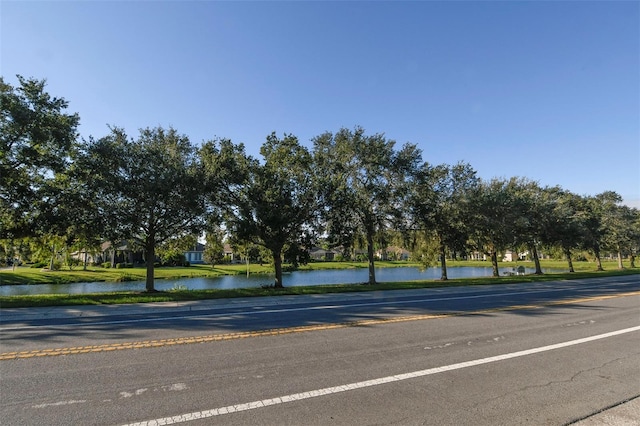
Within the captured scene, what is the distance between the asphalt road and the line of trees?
9.31 meters

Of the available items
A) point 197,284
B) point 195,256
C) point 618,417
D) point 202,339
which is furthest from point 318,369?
point 195,256

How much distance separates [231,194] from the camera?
21344 millimetres

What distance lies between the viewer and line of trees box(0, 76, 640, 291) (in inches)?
685

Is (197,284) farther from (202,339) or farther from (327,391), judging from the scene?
(327,391)

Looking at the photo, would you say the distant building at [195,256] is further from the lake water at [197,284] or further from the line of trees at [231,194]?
the line of trees at [231,194]

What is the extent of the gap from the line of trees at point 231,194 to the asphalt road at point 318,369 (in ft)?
30.5

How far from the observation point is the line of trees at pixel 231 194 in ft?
57.1

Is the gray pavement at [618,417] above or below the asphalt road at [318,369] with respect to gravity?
below

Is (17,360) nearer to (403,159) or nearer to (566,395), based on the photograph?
(566,395)

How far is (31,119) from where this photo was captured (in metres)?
16.2

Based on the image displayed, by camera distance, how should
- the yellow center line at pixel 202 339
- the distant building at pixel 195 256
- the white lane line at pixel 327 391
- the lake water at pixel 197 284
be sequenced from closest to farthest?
the white lane line at pixel 327 391 → the yellow center line at pixel 202 339 → the lake water at pixel 197 284 → the distant building at pixel 195 256

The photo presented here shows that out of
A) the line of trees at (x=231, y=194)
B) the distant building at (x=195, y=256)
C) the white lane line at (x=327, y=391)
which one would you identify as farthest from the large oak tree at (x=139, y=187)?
the distant building at (x=195, y=256)

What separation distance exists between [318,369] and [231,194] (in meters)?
16.9

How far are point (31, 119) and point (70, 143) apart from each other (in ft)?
5.95
